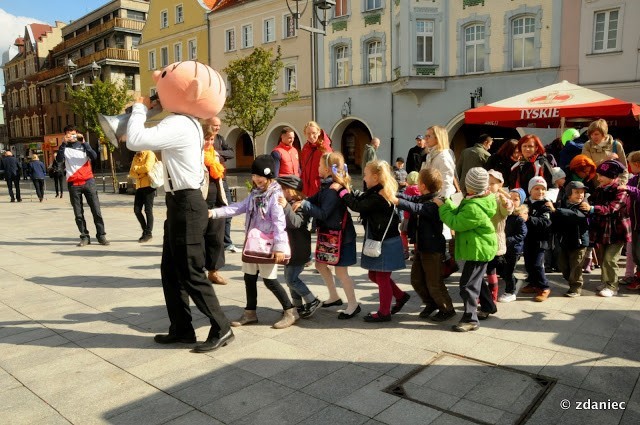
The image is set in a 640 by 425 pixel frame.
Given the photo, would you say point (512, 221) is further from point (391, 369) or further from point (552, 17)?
point (552, 17)

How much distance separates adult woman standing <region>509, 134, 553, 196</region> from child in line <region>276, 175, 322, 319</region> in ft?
9.92

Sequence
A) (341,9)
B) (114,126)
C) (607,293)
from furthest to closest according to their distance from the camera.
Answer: (341,9)
(607,293)
(114,126)

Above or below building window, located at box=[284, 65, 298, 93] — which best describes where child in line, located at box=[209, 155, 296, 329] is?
below

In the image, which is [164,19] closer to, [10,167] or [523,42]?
[10,167]

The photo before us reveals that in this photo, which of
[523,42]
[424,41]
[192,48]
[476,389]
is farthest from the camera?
[192,48]

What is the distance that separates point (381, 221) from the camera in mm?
4699

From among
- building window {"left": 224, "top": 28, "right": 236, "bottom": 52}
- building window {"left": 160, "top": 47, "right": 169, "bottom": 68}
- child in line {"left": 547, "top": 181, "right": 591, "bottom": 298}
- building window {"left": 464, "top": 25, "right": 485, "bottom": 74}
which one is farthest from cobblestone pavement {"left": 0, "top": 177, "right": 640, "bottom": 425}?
building window {"left": 160, "top": 47, "right": 169, "bottom": 68}

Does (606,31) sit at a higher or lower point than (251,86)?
higher

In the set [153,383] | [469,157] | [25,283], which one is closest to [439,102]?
[469,157]

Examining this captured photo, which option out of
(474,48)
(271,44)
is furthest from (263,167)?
(271,44)

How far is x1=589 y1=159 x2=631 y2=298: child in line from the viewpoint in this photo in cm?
570

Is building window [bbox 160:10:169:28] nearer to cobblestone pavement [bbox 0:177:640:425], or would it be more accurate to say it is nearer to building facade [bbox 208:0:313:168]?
building facade [bbox 208:0:313:168]

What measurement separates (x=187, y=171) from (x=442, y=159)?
292 cm

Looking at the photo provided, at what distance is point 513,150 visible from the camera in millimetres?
6734
